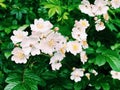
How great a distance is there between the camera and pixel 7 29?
2.45m

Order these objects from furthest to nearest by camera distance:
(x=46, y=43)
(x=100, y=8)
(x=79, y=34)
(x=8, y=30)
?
(x=8, y=30), (x=100, y=8), (x=79, y=34), (x=46, y=43)

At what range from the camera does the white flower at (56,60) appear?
2119 mm

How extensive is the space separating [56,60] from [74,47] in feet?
0.40

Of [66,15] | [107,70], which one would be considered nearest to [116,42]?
[107,70]

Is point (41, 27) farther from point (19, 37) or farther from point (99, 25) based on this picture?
point (99, 25)

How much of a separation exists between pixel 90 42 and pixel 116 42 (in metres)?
0.21

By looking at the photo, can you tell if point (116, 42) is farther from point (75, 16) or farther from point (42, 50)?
point (42, 50)

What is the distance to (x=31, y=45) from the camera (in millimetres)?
2064

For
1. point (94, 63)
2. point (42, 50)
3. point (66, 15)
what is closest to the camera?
point (42, 50)

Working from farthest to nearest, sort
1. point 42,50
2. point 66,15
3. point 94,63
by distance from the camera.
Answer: point 66,15, point 94,63, point 42,50

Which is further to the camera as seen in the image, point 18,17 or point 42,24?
point 18,17

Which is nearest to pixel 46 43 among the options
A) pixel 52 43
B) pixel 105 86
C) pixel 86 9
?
pixel 52 43

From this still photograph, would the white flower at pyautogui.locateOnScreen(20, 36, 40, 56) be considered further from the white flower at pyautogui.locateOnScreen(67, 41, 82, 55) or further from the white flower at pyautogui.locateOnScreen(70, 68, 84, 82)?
the white flower at pyautogui.locateOnScreen(70, 68, 84, 82)

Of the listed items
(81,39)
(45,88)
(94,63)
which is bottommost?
(45,88)
